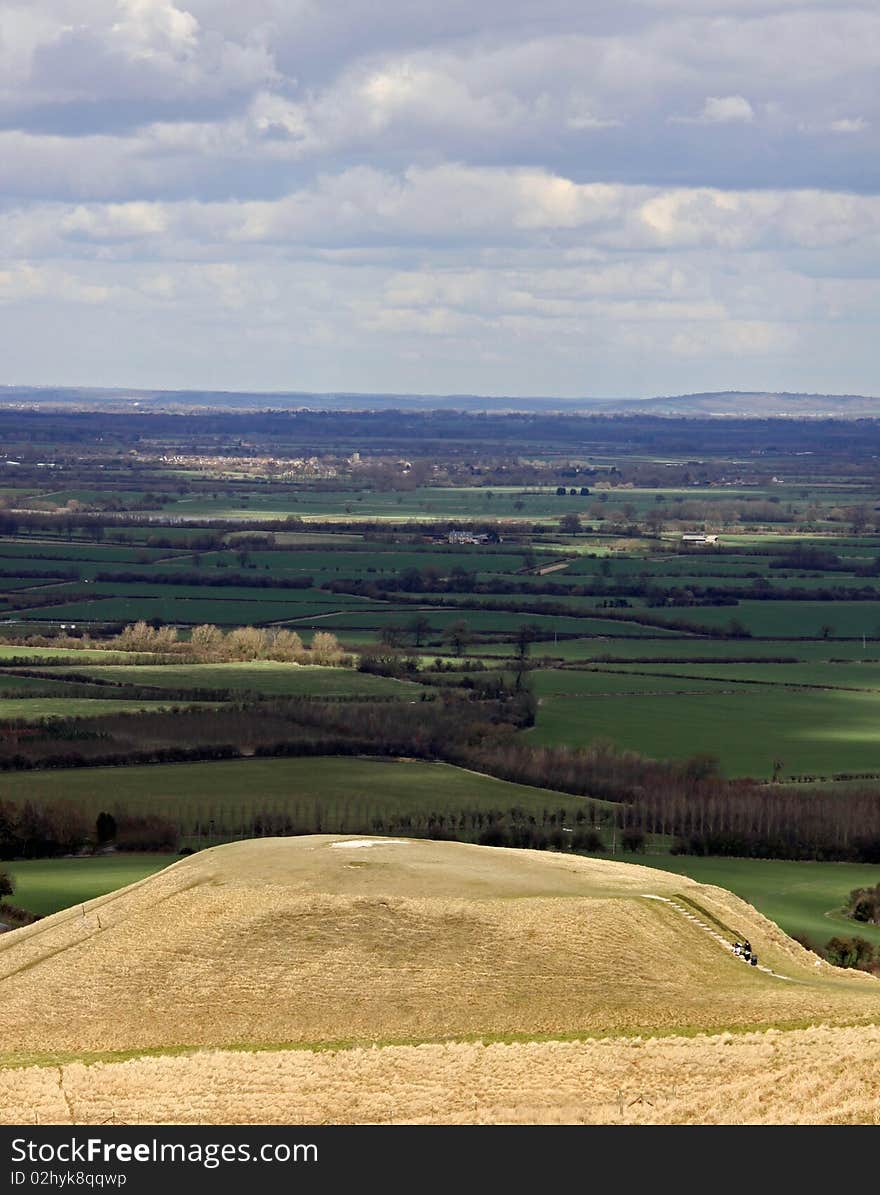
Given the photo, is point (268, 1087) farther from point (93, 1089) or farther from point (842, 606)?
point (842, 606)

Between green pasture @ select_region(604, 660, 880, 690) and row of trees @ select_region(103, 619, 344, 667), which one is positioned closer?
green pasture @ select_region(604, 660, 880, 690)

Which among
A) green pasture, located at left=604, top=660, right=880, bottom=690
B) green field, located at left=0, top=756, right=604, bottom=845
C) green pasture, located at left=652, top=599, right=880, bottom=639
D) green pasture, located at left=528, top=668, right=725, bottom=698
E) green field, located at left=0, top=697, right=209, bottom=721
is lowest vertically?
green field, located at left=0, top=756, right=604, bottom=845

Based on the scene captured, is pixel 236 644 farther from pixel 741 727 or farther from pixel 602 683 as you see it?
pixel 741 727

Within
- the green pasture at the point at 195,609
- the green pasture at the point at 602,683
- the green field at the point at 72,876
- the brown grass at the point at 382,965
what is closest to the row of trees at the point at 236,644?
the green pasture at the point at 195,609

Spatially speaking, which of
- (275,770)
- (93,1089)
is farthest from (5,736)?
(93,1089)

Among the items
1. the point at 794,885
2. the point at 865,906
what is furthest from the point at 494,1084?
the point at 794,885

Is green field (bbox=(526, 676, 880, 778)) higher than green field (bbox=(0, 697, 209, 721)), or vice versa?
green field (bbox=(526, 676, 880, 778))

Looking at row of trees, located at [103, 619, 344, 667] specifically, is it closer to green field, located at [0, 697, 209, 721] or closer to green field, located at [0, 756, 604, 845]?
green field, located at [0, 697, 209, 721]

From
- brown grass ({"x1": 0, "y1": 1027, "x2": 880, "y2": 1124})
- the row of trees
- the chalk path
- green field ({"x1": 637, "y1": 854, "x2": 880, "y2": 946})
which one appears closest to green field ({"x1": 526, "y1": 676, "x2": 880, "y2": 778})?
green field ({"x1": 637, "y1": 854, "x2": 880, "y2": 946})
